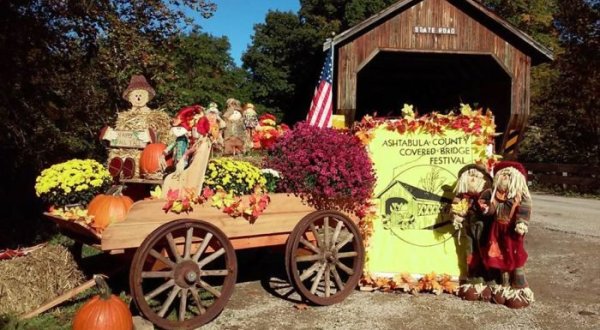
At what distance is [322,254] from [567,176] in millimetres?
17118

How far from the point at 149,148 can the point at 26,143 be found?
479 centimetres

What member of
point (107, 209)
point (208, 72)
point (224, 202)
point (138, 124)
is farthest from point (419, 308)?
point (208, 72)

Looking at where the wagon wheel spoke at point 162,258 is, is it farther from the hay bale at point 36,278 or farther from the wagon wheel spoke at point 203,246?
the hay bale at point 36,278

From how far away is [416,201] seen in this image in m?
5.29

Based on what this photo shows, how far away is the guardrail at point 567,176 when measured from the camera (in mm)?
17859

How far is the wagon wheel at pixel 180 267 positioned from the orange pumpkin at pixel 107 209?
0.43 metres

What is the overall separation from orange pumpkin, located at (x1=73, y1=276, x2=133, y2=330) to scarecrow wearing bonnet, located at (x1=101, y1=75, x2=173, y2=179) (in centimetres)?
189

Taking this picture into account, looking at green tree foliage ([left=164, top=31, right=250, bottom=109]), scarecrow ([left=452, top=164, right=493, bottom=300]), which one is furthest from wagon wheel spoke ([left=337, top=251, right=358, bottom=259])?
green tree foliage ([left=164, top=31, right=250, bottom=109])

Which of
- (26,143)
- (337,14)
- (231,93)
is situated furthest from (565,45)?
(26,143)

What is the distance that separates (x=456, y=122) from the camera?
5.27m

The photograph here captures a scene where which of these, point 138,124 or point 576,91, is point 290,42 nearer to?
point 576,91

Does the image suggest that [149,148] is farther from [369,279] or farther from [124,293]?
[369,279]

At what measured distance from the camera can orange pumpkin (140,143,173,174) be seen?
5336 mm

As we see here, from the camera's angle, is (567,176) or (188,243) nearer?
(188,243)
